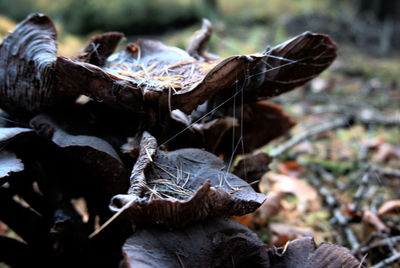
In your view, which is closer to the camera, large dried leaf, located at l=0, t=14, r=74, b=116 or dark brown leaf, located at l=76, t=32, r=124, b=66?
large dried leaf, located at l=0, t=14, r=74, b=116

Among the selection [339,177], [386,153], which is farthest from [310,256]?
[386,153]

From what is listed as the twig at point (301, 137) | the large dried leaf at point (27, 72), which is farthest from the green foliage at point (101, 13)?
the large dried leaf at point (27, 72)

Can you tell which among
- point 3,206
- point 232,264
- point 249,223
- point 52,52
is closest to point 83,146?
point 52,52

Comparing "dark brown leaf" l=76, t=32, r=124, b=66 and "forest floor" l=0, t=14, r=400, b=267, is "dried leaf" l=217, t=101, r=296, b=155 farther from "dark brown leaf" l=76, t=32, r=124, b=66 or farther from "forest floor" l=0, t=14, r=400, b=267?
"dark brown leaf" l=76, t=32, r=124, b=66

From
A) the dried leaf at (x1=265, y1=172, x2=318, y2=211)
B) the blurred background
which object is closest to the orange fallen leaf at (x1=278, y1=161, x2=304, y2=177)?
the dried leaf at (x1=265, y1=172, x2=318, y2=211)

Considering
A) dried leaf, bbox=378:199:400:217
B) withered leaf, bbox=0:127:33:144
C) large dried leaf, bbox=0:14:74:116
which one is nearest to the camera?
withered leaf, bbox=0:127:33:144

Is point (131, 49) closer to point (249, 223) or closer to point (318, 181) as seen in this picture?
point (249, 223)
